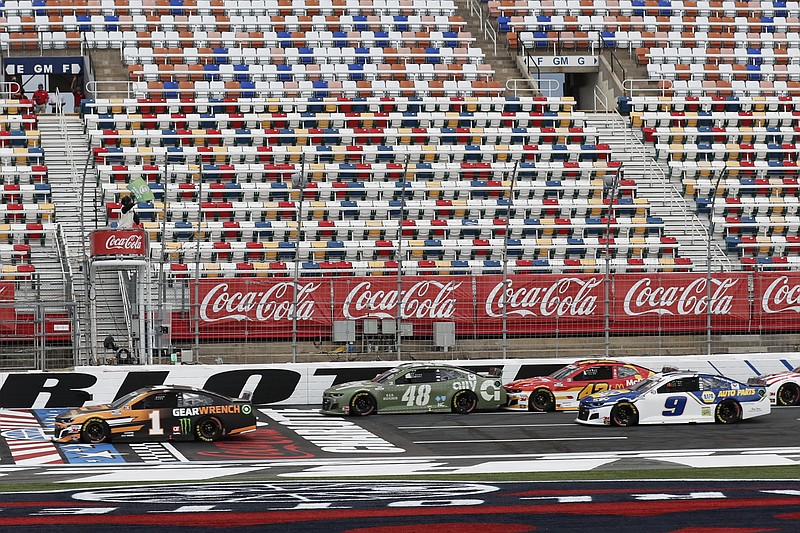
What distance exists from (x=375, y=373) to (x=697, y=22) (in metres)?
25.8

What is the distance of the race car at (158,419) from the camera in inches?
822

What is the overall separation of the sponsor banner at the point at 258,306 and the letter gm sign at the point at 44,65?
61.5 ft

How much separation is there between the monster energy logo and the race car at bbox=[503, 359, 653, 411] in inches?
274

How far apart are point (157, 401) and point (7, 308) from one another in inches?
238

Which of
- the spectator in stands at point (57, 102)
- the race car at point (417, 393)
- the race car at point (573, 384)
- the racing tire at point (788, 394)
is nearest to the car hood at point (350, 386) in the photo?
the race car at point (417, 393)

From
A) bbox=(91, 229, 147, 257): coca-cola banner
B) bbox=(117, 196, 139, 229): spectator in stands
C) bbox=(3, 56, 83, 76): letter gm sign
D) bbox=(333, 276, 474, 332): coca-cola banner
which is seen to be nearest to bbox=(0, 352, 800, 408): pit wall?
bbox=(333, 276, 474, 332): coca-cola banner

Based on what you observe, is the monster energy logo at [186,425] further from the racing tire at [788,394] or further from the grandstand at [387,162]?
the racing tire at [788,394]

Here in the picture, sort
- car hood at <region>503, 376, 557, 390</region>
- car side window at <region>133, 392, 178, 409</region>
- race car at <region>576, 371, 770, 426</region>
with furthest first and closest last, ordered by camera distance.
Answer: car hood at <region>503, 376, 557, 390</region>
race car at <region>576, 371, 770, 426</region>
car side window at <region>133, 392, 178, 409</region>

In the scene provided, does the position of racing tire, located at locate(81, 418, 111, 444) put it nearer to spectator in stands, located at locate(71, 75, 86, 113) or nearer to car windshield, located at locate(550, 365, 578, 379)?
car windshield, located at locate(550, 365, 578, 379)

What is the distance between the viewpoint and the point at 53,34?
4262 centimetres

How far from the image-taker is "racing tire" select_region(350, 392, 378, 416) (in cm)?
2484

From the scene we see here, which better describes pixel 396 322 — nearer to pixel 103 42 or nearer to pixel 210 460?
pixel 210 460

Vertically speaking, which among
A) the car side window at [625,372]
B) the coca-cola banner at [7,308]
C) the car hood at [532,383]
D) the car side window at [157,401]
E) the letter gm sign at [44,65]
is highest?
the letter gm sign at [44,65]

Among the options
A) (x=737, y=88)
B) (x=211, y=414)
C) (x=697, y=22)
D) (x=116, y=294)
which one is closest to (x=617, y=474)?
(x=211, y=414)
